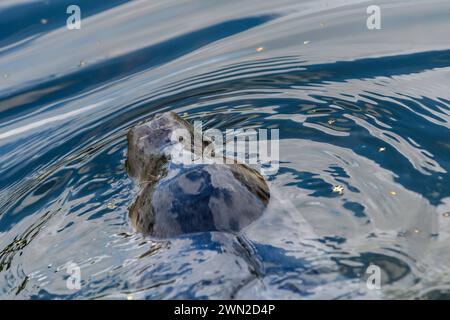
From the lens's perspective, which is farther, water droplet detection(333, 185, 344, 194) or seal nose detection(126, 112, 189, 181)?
seal nose detection(126, 112, 189, 181)

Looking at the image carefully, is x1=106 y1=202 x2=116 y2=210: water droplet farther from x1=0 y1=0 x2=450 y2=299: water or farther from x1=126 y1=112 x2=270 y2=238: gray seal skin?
x1=126 y1=112 x2=270 y2=238: gray seal skin

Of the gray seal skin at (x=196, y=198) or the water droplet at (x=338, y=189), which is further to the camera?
the water droplet at (x=338, y=189)

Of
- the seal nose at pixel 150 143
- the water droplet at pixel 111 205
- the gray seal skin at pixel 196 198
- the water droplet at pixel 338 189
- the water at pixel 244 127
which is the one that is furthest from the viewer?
the seal nose at pixel 150 143

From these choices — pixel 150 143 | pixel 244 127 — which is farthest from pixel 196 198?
pixel 244 127

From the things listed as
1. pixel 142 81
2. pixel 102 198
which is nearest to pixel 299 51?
pixel 142 81

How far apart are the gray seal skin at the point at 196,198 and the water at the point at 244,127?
0.31 ft

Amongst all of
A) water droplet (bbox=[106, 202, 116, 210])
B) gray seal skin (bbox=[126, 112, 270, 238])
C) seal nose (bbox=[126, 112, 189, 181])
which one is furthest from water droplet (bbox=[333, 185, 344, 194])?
water droplet (bbox=[106, 202, 116, 210])

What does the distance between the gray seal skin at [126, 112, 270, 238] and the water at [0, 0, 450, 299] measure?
0.10 meters

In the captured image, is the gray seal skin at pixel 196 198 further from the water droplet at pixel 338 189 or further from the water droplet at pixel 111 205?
the water droplet at pixel 338 189

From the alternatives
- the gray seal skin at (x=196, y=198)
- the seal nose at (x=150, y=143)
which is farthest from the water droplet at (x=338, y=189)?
the seal nose at (x=150, y=143)

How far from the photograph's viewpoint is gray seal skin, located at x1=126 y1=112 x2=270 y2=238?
511 cm

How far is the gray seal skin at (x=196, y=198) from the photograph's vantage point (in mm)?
5109

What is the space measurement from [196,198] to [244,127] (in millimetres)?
1675

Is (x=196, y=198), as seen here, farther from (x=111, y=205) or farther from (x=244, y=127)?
(x=244, y=127)
